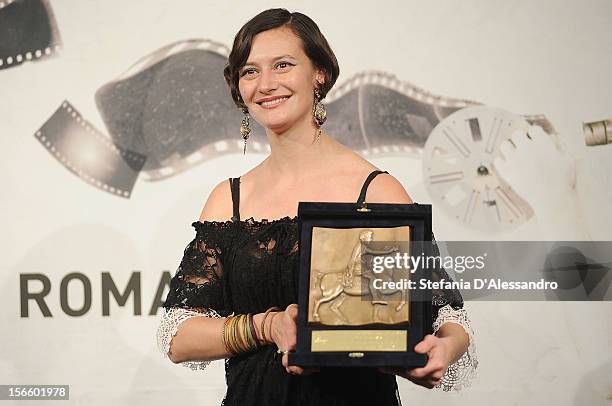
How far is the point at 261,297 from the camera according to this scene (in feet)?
5.12

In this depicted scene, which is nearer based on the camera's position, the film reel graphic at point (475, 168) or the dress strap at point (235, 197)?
the dress strap at point (235, 197)

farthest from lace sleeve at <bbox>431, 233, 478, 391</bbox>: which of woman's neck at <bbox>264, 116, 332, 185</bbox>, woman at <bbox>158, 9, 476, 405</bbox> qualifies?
woman's neck at <bbox>264, 116, 332, 185</bbox>

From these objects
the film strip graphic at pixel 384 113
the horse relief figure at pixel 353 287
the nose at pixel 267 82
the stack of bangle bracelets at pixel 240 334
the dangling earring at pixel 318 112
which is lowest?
the stack of bangle bracelets at pixel 240 334

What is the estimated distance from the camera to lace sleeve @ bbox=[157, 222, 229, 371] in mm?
1608

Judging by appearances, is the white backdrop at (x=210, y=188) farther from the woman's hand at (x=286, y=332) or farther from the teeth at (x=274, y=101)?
the woman's hand at (x=286, y=332)

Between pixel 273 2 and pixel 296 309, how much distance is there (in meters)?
1.57

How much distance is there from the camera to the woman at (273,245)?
1546 mm

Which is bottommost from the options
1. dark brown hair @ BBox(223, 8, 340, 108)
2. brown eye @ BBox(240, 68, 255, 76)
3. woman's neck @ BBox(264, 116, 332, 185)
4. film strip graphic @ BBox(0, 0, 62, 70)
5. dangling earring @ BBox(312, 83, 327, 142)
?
woman's neck @ BBox(264, 116, 332, 185)

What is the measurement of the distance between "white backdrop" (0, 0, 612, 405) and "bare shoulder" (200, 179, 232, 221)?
3.34 feet

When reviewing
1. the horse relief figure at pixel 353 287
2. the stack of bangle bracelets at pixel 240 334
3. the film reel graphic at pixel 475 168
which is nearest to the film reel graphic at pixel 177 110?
the film reel graphic at pixel 475 168

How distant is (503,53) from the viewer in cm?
264

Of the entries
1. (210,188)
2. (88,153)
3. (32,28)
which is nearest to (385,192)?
(210,188)

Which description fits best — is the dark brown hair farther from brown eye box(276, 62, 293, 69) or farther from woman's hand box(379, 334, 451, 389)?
woman's hand box(379, 334, 451, 389)

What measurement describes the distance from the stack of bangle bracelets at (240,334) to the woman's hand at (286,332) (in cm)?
6
